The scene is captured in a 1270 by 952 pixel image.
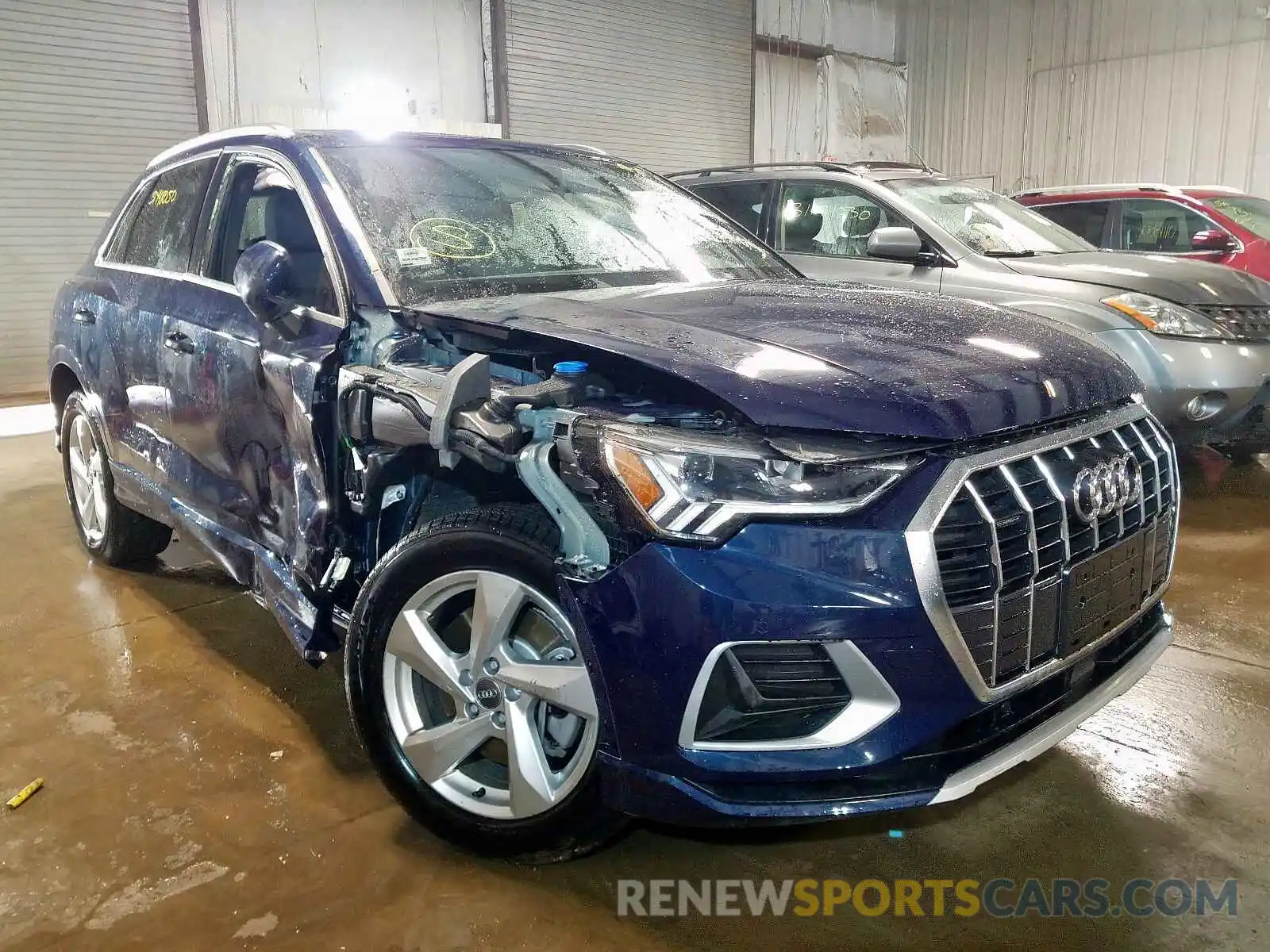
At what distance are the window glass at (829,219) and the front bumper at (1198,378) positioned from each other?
138 cm

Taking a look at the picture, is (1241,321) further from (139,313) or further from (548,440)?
(139,313)

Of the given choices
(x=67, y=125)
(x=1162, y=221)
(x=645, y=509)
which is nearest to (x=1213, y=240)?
(x=1162, y=221)

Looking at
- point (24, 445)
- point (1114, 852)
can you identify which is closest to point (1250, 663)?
point (1114, 852)

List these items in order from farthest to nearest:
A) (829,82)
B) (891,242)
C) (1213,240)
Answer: (829,82) → (1213,240) → (891,242)

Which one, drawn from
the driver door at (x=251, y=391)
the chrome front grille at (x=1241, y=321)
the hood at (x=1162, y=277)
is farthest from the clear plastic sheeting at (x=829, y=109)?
the driver door at (x=251, y=391)

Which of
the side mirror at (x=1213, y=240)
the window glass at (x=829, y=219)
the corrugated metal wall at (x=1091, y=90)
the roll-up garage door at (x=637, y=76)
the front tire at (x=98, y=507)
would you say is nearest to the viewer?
the front tire at (x=98, y=507)

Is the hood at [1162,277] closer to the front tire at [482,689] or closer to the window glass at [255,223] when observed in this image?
the window glass at [255,223]

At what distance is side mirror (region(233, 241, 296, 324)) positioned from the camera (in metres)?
2.41

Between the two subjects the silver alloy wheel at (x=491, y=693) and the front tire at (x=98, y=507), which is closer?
the silver alloy wheel at (x=491, y=693)

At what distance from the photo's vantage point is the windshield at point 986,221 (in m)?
5.41

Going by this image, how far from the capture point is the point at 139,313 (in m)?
3.34

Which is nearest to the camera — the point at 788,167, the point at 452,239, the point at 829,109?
the point at 452,239

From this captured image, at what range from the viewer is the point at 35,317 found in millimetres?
8922

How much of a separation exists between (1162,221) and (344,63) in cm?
739
